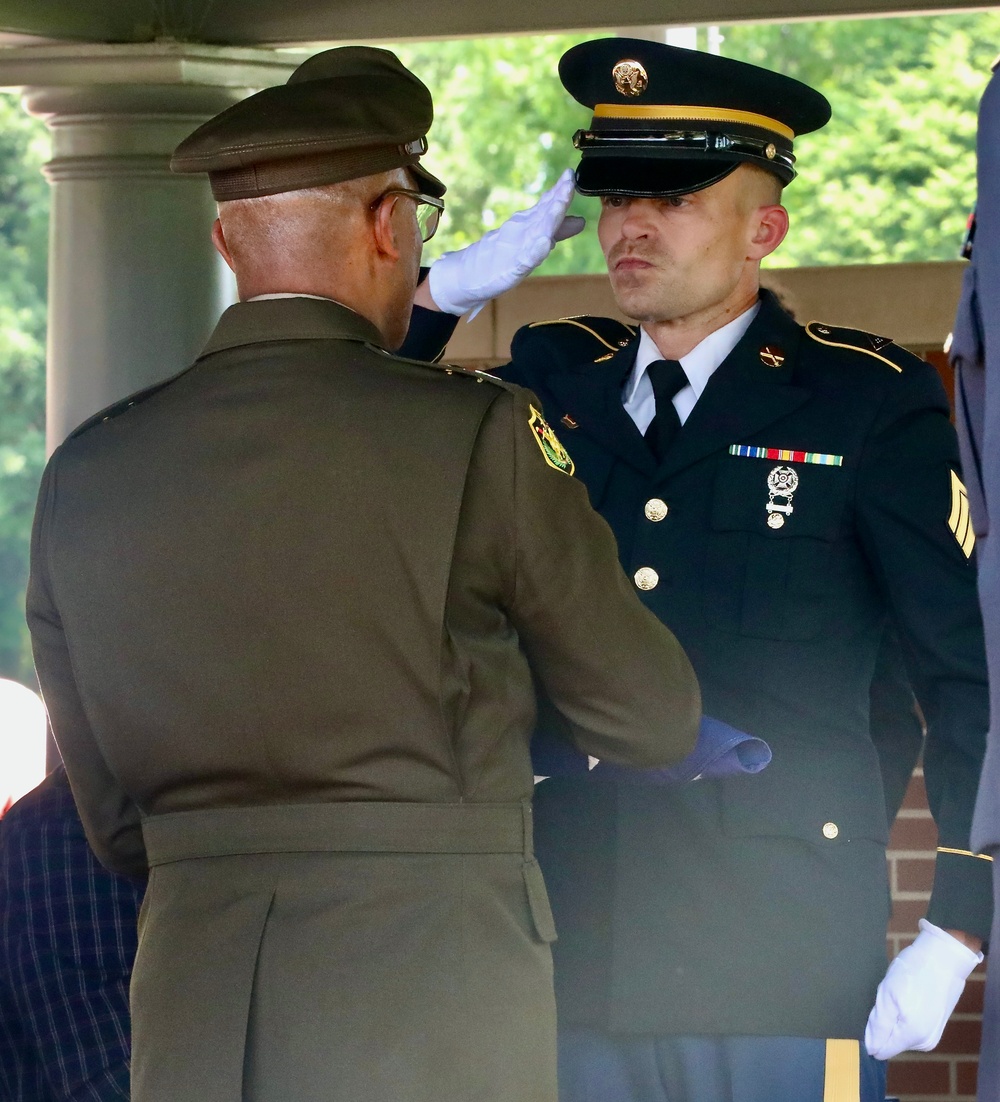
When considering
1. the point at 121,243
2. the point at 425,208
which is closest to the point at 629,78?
the point at 425,208

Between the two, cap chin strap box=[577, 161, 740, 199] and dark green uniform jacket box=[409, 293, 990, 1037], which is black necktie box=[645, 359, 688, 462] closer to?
dark green uniform jacket box=[409, 293, 990, 1037]

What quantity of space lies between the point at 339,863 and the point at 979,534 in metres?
0.70

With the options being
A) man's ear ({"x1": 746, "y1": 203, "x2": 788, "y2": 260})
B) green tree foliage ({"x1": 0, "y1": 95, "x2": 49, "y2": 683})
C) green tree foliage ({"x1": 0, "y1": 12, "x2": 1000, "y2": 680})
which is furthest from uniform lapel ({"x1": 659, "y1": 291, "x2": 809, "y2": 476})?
green tree foliage ({"x1": 0, "y1": 95, "x2": 49, "y2": 683})

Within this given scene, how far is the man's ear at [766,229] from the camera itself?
253 cm

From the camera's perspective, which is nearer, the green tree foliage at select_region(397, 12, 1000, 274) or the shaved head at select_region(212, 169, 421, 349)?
the shaved head at select_region(212, 169, 421, 349)

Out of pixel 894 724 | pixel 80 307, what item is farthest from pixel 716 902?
pixel 80 307

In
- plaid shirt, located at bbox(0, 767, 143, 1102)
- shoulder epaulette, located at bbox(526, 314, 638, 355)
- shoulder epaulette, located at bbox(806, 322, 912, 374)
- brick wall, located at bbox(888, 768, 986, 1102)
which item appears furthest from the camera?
brick wall, located at bbox(888, 768, 986, 1102)

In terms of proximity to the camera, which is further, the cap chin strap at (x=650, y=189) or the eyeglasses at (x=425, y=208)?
the cap chin strap at (x=650, y=189)

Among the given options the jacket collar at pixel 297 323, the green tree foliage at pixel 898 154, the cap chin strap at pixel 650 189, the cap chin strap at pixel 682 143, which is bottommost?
the jacket collar at pixel 297 323

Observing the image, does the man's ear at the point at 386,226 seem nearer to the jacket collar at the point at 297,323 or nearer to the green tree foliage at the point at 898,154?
the jacket collar at the point at 297,323

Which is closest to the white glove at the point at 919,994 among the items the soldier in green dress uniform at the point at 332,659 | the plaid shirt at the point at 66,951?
the soldier in green dress uniform at the point at 332,659

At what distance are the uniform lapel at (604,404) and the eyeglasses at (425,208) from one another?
50 centimetres

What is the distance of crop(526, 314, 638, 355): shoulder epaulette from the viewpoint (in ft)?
8.94

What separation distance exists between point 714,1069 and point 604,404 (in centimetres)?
92
